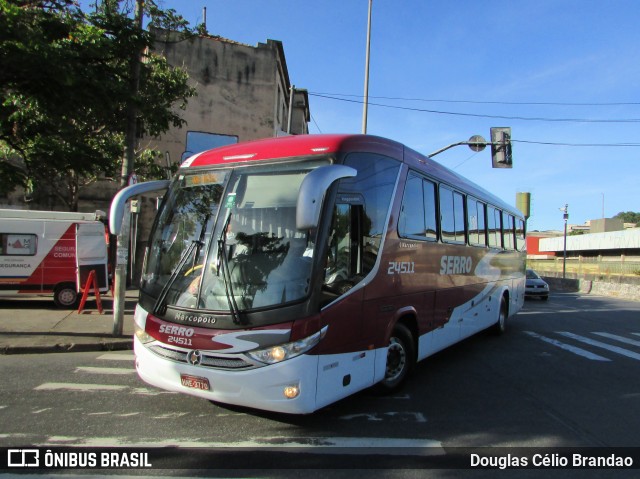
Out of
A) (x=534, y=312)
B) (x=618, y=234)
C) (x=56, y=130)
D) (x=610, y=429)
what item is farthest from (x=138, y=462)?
(x=618, y=234)

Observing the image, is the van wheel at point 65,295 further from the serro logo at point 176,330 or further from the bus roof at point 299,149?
the serro logo at point 176,330

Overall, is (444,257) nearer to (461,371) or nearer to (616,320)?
(461,371)

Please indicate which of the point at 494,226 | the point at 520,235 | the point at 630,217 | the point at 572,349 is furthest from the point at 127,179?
the point at 630,217

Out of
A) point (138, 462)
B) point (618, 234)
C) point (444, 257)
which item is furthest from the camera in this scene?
point (618, 234)

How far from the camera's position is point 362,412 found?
510 cm

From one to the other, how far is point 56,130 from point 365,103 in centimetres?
1173

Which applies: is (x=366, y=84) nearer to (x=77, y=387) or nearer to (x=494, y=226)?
(x=494, y=226)

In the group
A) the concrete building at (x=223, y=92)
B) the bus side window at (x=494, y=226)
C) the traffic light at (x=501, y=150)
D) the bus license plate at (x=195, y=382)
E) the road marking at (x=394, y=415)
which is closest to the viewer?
the bus license plate at (x=195, y=382)

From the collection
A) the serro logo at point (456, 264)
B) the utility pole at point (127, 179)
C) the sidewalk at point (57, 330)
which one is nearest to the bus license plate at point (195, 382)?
the serro logo at point (456, 264)

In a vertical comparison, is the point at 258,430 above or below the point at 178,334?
below

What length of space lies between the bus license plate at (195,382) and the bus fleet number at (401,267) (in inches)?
94.3

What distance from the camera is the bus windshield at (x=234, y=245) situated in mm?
4172

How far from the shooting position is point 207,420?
470 centimetres

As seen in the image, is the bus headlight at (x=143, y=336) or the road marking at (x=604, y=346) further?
the road marking at (x=604, y=346)
